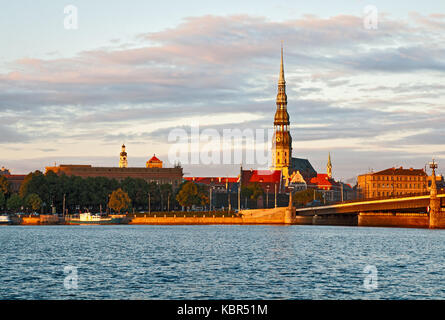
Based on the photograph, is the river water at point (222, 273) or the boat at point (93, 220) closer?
the river water at point (222, 273)

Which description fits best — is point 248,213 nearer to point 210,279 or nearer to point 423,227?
point 423,227

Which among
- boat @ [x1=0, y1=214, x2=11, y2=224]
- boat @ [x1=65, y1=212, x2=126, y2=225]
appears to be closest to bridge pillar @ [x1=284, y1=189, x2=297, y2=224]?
boat @ [x1=65, y1=212, x2=126, y2=225]

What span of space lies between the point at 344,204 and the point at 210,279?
115935 mm

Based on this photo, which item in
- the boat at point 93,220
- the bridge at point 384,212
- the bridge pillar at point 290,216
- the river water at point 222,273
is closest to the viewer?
the river water at point 222,273

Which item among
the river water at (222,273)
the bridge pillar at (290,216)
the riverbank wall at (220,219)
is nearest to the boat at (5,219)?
the riverbank wall at (220,219)

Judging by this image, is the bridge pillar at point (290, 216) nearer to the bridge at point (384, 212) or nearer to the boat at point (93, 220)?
the bridge at point (384, 212)

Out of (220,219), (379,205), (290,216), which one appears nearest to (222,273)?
(379,205)

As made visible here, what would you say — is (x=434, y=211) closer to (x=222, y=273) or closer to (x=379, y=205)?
(x=379, y=205)

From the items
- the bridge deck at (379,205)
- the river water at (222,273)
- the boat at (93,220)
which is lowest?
the river water at (222,273)

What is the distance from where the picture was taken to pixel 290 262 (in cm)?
6750

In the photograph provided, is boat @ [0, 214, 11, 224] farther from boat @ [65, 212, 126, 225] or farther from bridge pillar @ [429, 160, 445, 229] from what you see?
bridge pillar @ [429, 160, 445, 229]

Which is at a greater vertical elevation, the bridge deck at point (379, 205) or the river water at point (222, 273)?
the bridge deck at point (379, 205)

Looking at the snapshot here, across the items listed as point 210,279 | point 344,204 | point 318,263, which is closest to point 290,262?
point 318,263
